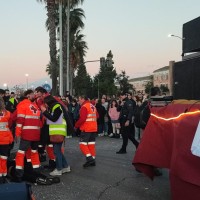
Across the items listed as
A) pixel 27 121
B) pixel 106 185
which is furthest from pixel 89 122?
pixel 106 185

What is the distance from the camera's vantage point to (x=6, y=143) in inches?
286

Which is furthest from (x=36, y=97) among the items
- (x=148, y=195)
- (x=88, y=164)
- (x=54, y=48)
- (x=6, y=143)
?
(x=54, y=48)

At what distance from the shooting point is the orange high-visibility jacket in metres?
7.59

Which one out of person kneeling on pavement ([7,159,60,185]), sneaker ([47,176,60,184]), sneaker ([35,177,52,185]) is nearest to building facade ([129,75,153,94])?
person kneeling on pavement ([7,159,60,185])

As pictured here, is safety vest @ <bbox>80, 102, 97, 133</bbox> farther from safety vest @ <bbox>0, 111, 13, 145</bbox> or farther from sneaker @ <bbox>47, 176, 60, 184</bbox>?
safety vest @ <bbox>0, 111, 13, 145</bbox>

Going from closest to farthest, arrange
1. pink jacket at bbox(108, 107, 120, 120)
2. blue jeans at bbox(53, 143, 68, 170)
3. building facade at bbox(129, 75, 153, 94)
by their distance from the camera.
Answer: blue jeans at bbox(53, 143, 68, 170)
pink jacket at bbox(108, 107, 120, 120)
building facade at bbox(129, 75, 153, 94)

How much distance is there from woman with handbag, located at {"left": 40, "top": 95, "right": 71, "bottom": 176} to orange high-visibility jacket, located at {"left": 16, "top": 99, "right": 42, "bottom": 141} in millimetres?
318

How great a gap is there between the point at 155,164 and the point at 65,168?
137 inches

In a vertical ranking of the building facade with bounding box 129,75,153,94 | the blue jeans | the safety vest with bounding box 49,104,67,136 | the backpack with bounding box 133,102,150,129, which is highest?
the building facade with bounding box 129,75,153,94

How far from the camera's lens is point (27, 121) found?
7684mm

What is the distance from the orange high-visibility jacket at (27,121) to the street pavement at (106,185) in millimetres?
986

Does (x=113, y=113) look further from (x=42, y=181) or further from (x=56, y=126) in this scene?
(x=42, y=181)

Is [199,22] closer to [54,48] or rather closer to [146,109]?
[146,109]

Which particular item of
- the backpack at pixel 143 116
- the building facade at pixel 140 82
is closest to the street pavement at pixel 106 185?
the backpack at pixel 143 116
